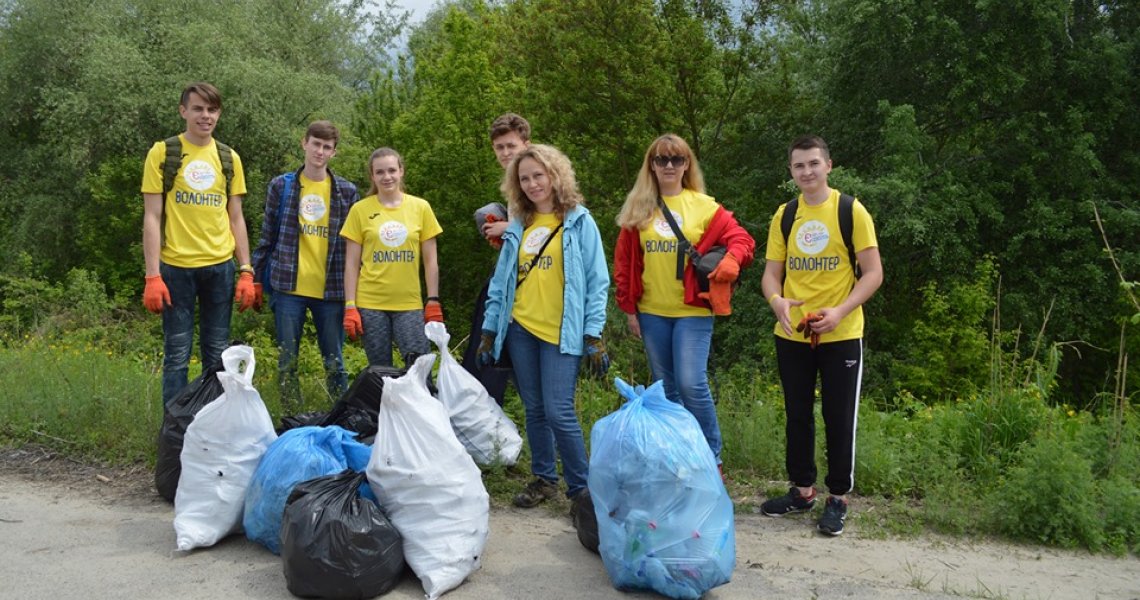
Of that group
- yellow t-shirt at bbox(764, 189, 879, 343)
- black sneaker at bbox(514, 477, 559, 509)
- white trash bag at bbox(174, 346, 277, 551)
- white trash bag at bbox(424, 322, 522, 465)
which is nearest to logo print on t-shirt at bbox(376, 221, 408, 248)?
white trash bag at bbox(424, 322, 522, 465)

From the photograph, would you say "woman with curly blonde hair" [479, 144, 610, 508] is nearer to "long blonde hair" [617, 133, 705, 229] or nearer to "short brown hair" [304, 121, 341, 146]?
"long blonde hair" [617, 133, 705, 229]

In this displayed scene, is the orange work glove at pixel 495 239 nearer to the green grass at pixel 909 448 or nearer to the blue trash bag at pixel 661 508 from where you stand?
the green grass at pixel 909 448

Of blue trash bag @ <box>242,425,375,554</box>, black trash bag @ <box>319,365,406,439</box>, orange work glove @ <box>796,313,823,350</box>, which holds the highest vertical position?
orange work glove @ <box>796,313,823,350</box>

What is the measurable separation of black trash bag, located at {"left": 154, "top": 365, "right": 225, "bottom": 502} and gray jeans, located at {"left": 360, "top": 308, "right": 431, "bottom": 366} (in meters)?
0.82

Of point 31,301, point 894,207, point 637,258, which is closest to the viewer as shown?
point 637,258

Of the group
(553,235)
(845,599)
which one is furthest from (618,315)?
(845,599)

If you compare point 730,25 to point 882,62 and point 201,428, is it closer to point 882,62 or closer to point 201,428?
point 882,62

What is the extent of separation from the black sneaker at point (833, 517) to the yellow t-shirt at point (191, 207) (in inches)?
133

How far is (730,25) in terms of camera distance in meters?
16.3

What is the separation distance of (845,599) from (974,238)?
10.6 m

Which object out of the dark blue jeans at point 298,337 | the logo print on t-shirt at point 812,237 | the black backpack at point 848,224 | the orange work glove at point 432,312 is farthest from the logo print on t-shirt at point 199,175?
the black backpack at point 848,224

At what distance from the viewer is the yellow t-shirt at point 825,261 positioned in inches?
162

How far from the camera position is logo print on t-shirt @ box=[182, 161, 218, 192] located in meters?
5.02

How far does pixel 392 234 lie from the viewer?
16.8 ft
